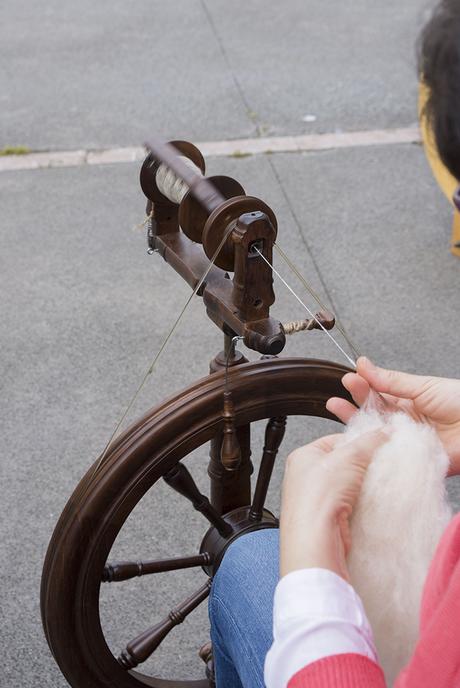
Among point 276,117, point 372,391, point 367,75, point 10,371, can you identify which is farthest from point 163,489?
point 367,75

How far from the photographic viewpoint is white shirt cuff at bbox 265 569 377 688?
29.3 inches

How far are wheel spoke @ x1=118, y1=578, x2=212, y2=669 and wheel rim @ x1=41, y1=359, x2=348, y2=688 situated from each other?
0.14 metres

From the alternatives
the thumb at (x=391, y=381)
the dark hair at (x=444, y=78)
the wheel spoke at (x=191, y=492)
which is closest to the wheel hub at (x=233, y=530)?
the wheel spoke at (x=191, y=492)

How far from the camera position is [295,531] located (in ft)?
2.71

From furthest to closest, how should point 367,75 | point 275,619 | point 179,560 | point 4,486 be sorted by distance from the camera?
1. point 367,75
2. point 4,486
3. point 179,560
4. point 275,619

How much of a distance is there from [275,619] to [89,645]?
472mm

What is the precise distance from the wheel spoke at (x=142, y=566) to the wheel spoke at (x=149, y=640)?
0.08 meters

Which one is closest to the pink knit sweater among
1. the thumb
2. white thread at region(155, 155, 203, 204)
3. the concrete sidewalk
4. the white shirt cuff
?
the white shirt cuff

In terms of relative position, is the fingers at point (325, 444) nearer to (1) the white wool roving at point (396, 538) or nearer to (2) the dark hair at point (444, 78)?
(1) the white wool roving at point (396, 538)

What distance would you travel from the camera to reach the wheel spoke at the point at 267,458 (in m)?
1.20

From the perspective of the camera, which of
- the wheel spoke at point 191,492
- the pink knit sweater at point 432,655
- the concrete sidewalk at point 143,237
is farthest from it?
the concrete sidewalk at point 143,237

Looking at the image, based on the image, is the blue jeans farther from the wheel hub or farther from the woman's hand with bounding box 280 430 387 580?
the woman's hand with bounding box 280 430 387 580

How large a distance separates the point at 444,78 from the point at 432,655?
0.55 meters

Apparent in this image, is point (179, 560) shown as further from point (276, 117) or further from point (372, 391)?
point (276, 117)
